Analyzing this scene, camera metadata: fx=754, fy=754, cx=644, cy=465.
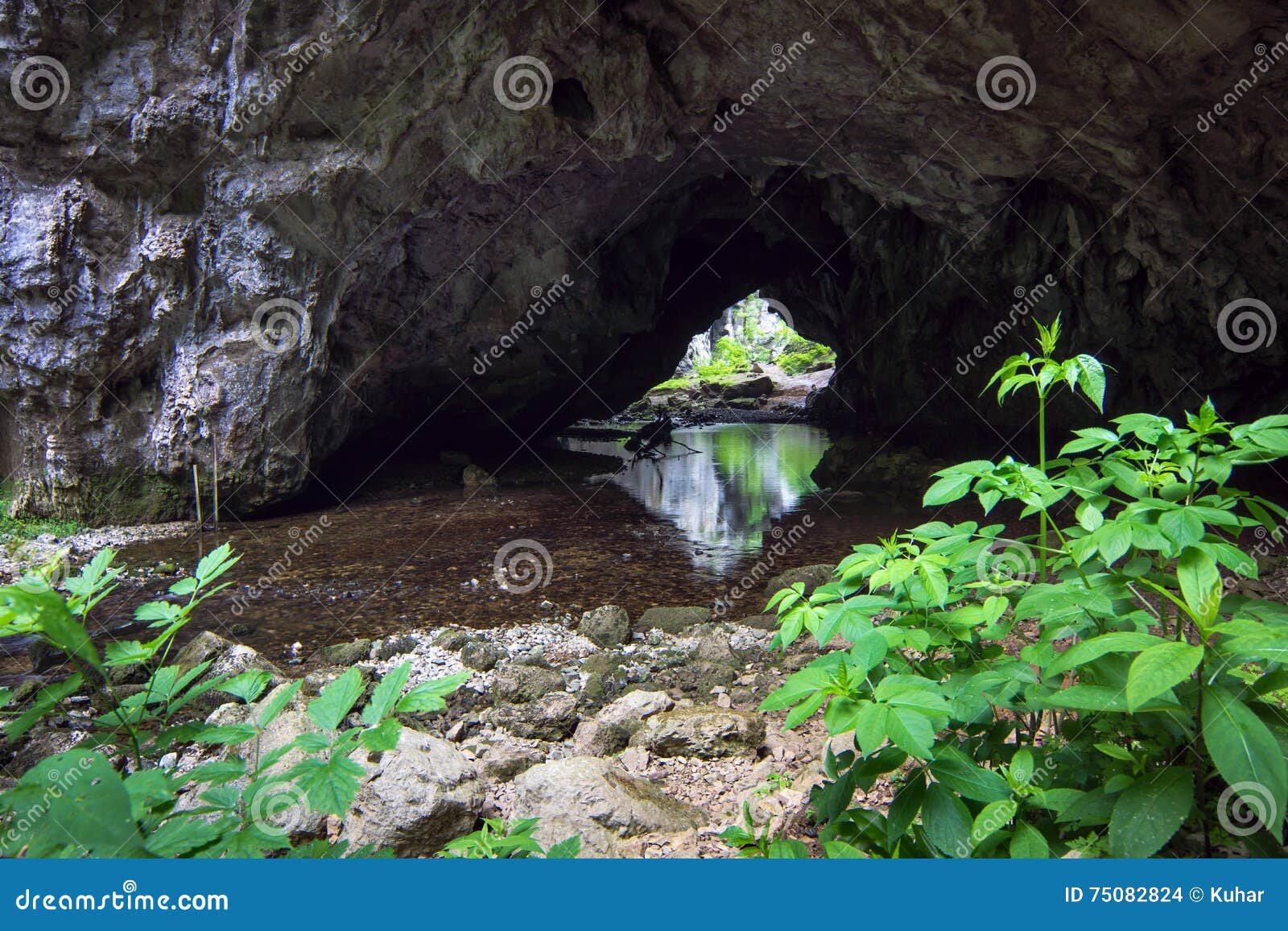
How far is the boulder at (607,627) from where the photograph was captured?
5.37 metres

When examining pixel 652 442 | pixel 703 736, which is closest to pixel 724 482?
pixel 652 442

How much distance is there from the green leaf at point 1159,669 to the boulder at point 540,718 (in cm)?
297

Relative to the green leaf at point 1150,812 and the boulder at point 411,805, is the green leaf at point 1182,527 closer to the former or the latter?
the green leaf at point 1150,812

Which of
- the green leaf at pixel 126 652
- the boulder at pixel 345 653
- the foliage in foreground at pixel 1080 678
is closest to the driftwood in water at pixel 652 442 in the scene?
the boulder at pixel 345 653

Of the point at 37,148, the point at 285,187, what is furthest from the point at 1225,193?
the point at 37,148

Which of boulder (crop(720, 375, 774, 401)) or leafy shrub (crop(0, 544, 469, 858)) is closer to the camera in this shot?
leafy shrub (crop(0, 544, 469, 858))

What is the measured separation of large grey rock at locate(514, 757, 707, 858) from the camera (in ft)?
8.34

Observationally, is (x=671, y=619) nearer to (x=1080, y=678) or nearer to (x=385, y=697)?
(x=1080, y=678)

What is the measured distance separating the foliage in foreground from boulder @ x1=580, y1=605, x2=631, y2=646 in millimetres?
3653

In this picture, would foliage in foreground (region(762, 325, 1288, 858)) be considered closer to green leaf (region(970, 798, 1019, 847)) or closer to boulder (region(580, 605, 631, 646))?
green leaf (region(970, 798, 1019, 847))

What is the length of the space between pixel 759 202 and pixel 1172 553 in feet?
47.0

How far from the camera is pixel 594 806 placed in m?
2.66

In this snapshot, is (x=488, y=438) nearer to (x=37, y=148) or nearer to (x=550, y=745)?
(x=37, y=148)

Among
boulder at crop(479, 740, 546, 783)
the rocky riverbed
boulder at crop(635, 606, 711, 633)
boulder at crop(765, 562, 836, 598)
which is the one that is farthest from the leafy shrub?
boulder at crop(765, 562, 836, 598)
